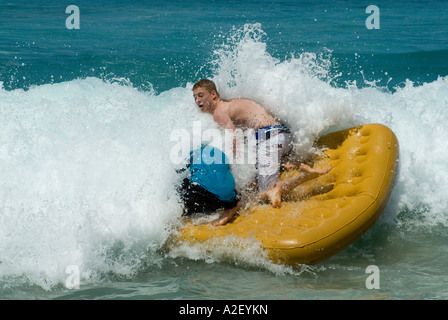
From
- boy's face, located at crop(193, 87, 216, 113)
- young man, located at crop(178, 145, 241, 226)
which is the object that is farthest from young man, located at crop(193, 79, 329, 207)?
young man, located at crop(178, 145, 241, 226)

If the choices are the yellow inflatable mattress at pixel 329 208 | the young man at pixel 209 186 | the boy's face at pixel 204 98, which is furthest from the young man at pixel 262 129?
the young man at pixel 209 186

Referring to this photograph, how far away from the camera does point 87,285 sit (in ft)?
12.3

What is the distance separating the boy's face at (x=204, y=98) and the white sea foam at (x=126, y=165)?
0.71ft

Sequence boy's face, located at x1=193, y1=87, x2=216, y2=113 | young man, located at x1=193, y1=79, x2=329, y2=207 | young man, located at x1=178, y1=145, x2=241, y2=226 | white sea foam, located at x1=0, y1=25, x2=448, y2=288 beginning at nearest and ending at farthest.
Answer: white sea foam, located at x1=0, y1=25, x2=448, y2=288, young man, located at x1=178, y1=145, x2=241, y2=226, young man, located at x1=193, y1=79, x2=329, y2=207, boy's face, located at x1=193, y1=87, x2=216, y2=113

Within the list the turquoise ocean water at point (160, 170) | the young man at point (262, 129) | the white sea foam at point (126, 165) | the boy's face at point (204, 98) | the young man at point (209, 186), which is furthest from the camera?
the boy's face at point (204, 98)

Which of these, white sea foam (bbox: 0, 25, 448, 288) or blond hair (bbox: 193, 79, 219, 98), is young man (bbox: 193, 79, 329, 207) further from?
white sea foam (bbox: 0, 25, 448, 288)

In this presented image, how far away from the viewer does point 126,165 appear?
5000mm

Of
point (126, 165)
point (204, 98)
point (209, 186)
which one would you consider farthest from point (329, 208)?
point (126, 165)

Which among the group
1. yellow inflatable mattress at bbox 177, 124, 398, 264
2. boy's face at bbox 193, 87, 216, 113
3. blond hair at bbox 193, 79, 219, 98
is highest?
blond hair at bbox 193, 79, 219, 98

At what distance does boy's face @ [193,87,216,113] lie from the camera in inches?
206

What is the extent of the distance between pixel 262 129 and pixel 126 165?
1.31 metres

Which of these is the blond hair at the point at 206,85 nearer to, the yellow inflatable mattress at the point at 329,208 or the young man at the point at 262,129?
the young man at the point at 262,129

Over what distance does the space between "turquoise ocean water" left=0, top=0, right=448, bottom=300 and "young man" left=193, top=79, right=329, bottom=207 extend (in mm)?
177

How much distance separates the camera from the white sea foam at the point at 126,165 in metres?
4.05
